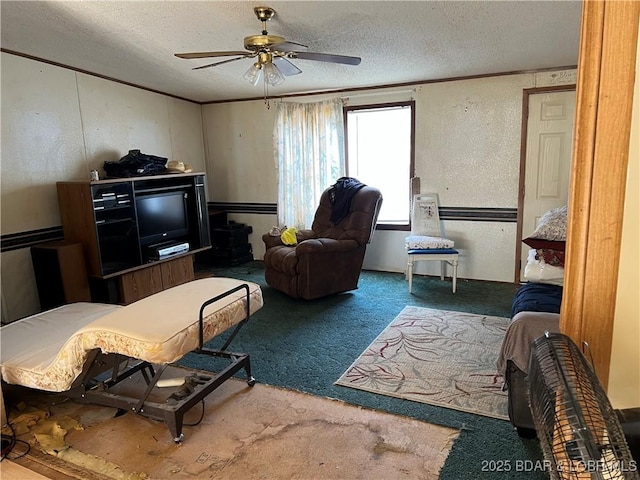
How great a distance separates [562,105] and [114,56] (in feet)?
13.7

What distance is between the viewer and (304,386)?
8.62ft

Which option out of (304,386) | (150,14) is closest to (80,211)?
(150,14)

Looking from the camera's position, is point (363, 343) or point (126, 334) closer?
point (126, 334)

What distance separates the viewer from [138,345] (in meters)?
1.93

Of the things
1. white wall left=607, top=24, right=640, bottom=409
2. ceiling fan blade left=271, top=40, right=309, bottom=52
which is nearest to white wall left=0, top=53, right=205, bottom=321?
ceiling fan blade left=271, top=40, right=309, bottom=52

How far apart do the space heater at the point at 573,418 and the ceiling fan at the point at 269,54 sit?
7.45 ft

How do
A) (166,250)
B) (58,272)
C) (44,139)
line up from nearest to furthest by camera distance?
(58,272), (44,139), (166,250)

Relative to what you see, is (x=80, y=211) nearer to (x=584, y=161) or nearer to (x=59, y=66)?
(x=59, y=66)

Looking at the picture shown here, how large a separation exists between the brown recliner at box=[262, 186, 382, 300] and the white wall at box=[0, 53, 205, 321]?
1993 mm

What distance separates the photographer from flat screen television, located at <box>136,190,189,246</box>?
4.39 metres

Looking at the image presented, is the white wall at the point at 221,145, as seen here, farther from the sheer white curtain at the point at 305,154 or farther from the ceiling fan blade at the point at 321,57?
the ceiling fan blade at the point at 321,57

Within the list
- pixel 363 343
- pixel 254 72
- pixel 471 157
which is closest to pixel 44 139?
pixel 254 72

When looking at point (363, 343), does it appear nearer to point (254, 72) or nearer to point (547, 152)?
point (254, 72)

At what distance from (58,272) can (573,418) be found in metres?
3.99
